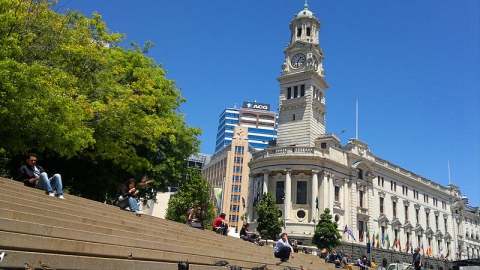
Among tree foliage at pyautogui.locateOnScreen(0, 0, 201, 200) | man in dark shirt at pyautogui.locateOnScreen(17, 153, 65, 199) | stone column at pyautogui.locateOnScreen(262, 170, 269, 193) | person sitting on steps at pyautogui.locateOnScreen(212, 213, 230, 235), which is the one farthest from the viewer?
stone column at pyautogui.locateOnScreen(262, 170, 269, 193)

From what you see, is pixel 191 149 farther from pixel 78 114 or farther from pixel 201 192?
pixel 201 192

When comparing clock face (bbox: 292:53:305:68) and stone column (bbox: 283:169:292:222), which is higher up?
clock face (bbox: 292:53:305:68)

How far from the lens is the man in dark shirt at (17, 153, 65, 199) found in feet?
42.9

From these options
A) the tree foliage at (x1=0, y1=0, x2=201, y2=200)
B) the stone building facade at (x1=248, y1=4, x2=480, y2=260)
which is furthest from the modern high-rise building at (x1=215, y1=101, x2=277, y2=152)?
the tree foliage at (x1=0, y1=0, x2=201, y2=200)

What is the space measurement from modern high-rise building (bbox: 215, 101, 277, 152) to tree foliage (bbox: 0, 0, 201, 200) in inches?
3859

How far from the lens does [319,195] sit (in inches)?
1909

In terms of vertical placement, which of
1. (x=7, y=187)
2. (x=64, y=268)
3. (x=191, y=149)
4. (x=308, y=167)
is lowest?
(x=64, y=268)

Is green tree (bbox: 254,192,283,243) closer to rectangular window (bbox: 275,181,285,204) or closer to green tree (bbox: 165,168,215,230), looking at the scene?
rectangular window (bbox: 275,181,285,204)

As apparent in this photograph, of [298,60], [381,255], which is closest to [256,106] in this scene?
[298,60]

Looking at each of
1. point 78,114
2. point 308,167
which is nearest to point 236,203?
point 308,167

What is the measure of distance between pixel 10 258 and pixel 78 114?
404 inches

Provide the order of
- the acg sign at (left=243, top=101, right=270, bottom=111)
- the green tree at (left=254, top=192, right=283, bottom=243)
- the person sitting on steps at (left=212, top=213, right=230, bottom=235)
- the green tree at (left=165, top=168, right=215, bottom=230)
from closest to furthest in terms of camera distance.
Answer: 1. the person sitting on steps at (left=212, top=213, right=230, bottom=235)
2. the green tree at (left=254, top=192, right=283, bottom=243)
3. the green tree at (left=165, top=168, right=215, bottom=230)
4. the acg sign at (left=243, top=101, right=270, bottom=111)

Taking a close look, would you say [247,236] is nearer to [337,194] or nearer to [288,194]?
[288,194]

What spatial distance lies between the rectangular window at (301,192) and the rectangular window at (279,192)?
75.2 inches
